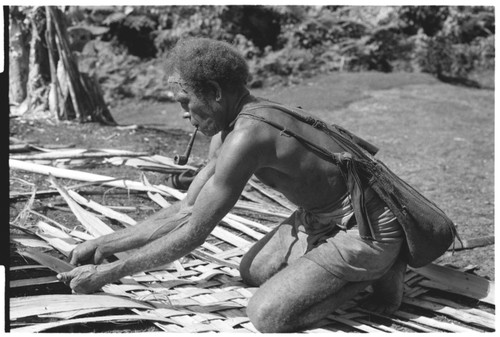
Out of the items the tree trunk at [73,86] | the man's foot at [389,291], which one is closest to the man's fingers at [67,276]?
the man's foot at [389,291]

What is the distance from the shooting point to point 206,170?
359 cm

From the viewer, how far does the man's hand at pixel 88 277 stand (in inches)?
123

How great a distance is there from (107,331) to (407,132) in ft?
16.9

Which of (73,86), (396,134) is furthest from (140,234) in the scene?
(396,134)

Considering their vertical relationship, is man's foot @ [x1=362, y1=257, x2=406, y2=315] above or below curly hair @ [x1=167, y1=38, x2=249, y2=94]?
below

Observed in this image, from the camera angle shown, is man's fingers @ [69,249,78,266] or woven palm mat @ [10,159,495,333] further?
man's fingers @ [69,249,78,266]

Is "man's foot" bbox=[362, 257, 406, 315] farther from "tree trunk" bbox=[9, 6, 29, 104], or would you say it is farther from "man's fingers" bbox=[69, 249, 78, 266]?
"tree trunk" bbox=[9, 6, 29, 104]

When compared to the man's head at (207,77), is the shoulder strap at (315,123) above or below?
below

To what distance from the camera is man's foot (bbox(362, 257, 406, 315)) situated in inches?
135

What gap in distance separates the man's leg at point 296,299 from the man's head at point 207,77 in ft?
2.40

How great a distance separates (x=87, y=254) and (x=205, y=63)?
1.16m

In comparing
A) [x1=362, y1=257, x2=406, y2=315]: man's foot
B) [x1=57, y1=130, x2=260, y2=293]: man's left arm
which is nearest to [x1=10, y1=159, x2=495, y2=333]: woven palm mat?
[x1=362, y1=257, x2=406, y2=315]: man's foot

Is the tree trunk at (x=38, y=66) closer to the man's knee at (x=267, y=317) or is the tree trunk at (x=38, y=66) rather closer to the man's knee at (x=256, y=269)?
the man's knee at (x=256, y=269)

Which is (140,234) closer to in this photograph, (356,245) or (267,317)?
(267,317)
